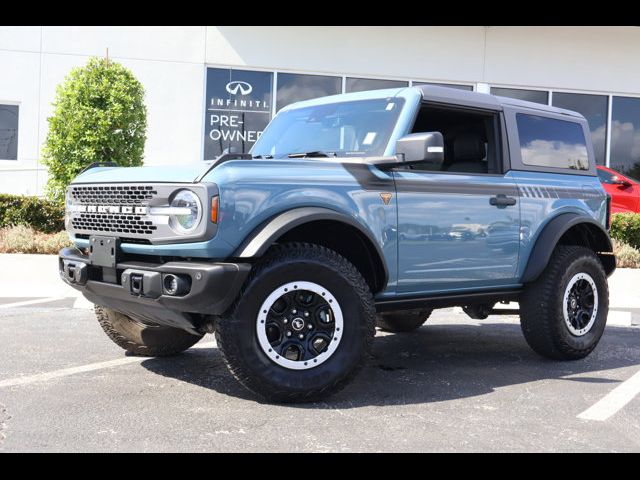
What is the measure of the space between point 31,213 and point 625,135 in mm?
12439

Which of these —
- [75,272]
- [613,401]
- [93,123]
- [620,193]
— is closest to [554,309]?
[613,401]

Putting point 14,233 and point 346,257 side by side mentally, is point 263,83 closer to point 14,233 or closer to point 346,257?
point 14,233

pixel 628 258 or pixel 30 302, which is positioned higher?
pixel 628 258

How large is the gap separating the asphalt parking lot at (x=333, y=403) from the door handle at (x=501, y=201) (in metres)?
1.16

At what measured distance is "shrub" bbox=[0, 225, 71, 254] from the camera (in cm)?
1095

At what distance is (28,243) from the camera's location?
11.0 metres

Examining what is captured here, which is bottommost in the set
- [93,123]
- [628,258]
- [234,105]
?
[628,258]

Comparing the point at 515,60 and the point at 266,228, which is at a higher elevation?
the point at 515,60

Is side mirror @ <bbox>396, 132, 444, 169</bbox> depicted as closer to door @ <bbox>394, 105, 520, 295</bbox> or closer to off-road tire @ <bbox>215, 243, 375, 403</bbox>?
door @ <bbox>394, 105, 520, 295</bbox>

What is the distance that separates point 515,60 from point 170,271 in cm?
1363

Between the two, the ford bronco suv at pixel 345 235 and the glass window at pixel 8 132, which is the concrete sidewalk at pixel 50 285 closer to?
the ford bronco suv at pixel 345 235

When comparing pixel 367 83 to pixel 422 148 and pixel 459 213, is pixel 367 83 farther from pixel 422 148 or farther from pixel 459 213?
pixel 422 148
